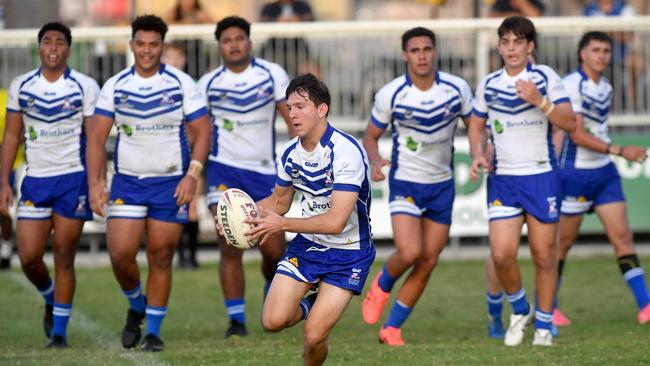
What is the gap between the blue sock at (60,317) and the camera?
10758mm

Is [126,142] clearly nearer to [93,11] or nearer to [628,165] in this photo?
[628,165]

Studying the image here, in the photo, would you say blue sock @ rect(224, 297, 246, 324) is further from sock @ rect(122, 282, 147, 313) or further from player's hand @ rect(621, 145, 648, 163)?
player's hand @ rect(621, 145, 648, 163)

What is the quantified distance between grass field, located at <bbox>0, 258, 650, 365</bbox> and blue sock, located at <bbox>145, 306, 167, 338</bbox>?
0.19 metres

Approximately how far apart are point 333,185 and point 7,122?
383 cm

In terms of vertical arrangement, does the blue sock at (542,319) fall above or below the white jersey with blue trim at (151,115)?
below

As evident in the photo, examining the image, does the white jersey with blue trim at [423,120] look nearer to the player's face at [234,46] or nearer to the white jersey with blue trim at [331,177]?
the player's face at [234,46]

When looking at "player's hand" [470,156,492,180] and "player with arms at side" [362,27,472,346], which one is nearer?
"player's hand" [470,156,492,180]

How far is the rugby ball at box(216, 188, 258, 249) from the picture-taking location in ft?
26.2

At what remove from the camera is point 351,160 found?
26.9ft

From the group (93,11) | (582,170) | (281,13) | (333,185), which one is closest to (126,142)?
(333,185)

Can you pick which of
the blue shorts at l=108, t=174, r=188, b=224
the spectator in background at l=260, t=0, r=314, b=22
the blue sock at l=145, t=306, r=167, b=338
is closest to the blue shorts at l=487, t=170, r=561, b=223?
the blue shorts at l=108, t=174, r=188, b=224

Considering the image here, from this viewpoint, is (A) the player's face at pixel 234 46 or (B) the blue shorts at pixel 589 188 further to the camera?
(B) the blue shorts at pixel 589 188

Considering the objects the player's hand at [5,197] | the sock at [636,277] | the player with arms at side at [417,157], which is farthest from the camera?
the sock at [636,277]

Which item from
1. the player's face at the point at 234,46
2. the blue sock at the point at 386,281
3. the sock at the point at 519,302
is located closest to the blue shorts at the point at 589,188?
the sock at the point at 519,302
